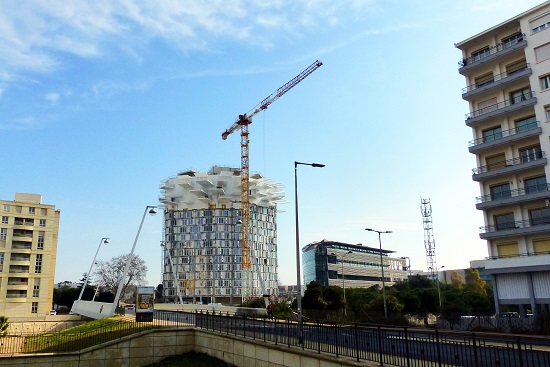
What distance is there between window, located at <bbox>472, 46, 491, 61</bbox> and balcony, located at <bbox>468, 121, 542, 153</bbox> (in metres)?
8.07

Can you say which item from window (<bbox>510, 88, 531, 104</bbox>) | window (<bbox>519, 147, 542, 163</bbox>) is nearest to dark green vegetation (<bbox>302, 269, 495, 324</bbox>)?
window (<bbox>519, 147, 542, 163</bbox>)

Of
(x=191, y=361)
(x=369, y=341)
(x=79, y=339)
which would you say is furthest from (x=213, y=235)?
(x=369, y=341)

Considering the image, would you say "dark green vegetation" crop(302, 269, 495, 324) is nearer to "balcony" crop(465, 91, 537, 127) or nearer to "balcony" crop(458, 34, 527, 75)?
"balcony" crop(465, 91, 537, 127)

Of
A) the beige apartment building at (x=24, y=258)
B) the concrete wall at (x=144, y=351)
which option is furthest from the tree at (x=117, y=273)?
the concrete wall at (x=144, y=351)

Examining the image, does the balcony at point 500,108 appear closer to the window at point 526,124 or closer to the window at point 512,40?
the window at point 526,124

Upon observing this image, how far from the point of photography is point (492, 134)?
149ft

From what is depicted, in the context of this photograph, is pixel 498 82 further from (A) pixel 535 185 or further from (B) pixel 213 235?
(B) pixel 213 235

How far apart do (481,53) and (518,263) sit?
21098 mm

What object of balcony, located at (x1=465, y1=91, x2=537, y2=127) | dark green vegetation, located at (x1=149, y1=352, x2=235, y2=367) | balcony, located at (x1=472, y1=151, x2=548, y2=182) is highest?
balcony, located at (x1=465, y1=91, x2=537, y2=127)

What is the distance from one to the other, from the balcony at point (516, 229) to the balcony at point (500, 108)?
33.2 ft

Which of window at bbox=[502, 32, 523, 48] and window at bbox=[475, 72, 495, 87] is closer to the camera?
window at bbox=[502, 32, 523, 48]

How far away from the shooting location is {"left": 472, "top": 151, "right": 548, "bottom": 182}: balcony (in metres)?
40.5

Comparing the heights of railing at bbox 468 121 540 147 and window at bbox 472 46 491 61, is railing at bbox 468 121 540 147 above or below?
below

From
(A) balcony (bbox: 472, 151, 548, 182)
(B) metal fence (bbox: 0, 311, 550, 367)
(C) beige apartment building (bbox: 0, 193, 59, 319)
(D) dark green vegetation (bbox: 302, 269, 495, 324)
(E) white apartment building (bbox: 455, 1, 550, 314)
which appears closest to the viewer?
(B) metal fence (bbox: 0, 311, 550, 367)
